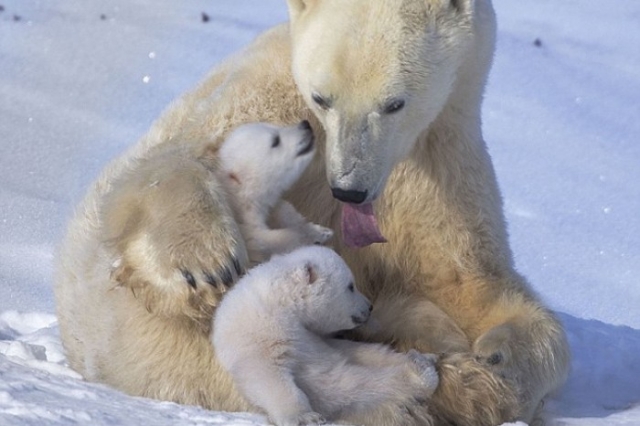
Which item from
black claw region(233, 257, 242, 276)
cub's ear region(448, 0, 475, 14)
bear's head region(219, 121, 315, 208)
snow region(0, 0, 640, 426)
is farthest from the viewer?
snow region(0, 0, 640, 426)

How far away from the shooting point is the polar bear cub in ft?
11.1

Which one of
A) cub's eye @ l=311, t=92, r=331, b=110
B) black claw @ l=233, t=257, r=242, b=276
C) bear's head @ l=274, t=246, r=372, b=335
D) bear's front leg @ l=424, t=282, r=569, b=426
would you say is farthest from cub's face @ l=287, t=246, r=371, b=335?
cub's eye @ l=311, t=92, r=331, b=110

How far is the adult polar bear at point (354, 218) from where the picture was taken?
3.20 meters

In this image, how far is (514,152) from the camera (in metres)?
8.41

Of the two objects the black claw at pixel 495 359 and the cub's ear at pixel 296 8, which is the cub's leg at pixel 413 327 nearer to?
the black claw at pixel 495 359

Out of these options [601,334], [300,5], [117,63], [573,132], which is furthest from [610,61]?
[300,5]

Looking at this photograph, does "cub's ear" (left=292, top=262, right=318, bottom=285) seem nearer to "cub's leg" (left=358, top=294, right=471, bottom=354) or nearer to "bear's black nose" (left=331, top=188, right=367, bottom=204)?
"bear's black nose" (left=331, top=188, right=367, bottom=204)

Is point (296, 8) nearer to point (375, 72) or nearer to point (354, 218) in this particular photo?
point (375, 72)

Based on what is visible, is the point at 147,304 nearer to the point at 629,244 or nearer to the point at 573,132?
the point at 629,244

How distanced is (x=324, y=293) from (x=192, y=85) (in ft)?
6.69

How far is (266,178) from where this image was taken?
11.2 ft

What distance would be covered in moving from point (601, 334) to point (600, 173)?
131 inches

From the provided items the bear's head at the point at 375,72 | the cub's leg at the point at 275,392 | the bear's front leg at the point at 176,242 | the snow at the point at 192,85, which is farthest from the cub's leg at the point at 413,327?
the cub's leg at the point at 275,392

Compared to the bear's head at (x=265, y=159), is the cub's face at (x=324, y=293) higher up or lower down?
lower down
